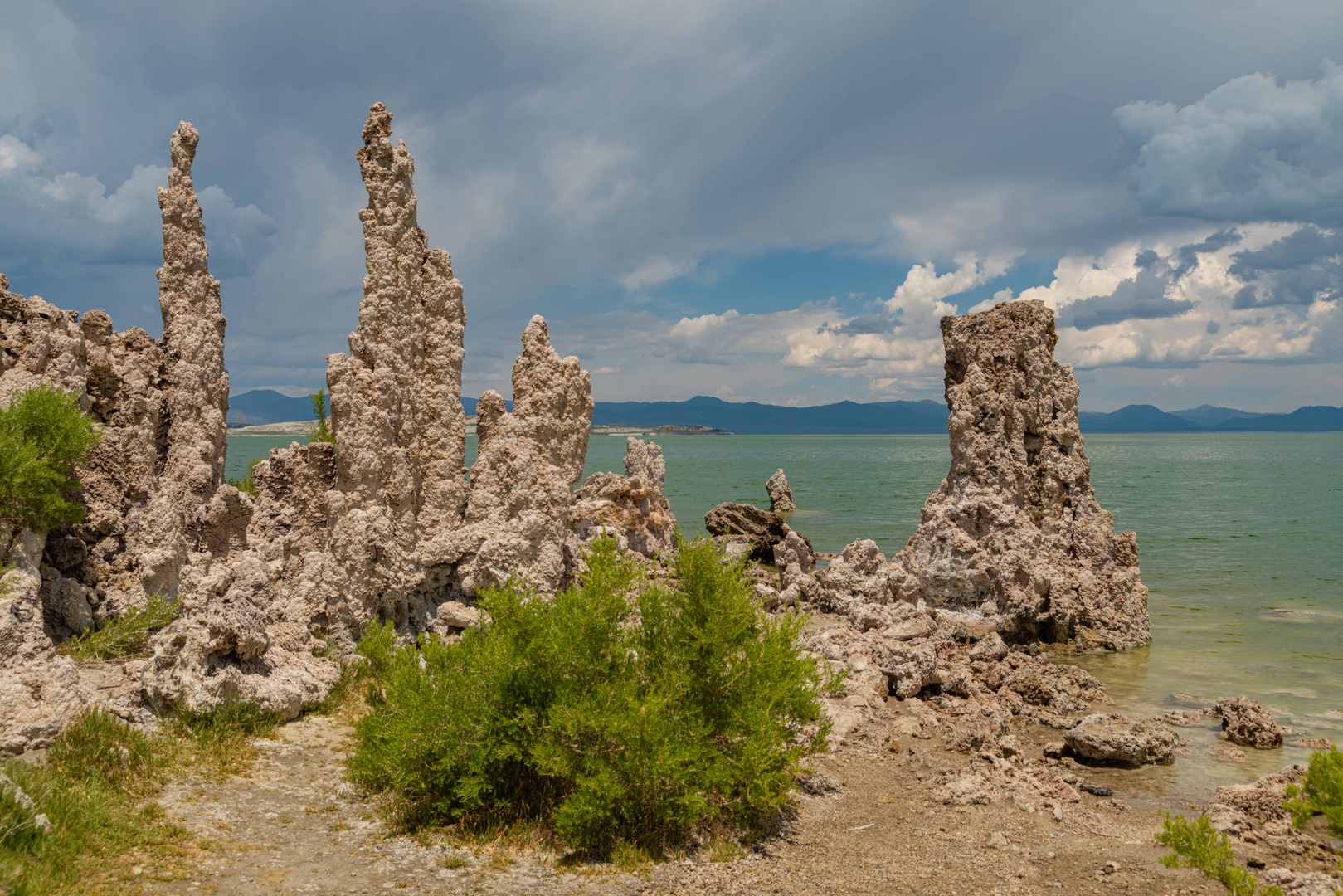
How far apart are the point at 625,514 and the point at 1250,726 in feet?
31.6

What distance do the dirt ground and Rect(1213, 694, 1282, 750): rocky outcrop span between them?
328 cm

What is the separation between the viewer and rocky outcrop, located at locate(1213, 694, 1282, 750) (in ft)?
33.0

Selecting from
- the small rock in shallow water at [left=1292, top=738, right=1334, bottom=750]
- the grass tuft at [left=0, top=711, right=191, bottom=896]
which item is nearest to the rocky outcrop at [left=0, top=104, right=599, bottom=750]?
the grass tuft at [left=0, top=711, right=191, bottom=896]

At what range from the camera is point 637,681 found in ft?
21.8

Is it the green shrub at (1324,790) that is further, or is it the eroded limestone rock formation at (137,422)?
the eroded limestone rock formation at (137,422)

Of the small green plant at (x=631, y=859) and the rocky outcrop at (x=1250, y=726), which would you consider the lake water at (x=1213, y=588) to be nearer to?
the rocky outcrop at (x=1250, y=726)

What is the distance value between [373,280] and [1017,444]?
11.7 meters

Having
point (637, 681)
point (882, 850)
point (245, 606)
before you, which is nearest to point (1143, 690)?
point (882, 850)

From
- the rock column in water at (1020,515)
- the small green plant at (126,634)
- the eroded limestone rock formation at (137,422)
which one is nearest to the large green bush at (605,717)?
the small green plant at (126,634)

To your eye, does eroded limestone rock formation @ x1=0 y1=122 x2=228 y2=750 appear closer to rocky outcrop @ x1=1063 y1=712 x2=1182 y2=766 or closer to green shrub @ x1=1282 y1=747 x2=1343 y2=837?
green shrub @ x1=1282 y1=747 x2=1343 y2=837

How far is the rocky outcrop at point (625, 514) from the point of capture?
1298 cm

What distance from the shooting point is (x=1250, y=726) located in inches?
400

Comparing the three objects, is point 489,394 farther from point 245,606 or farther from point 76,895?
point 76,895

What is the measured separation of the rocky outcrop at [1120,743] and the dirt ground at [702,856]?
123 cm
